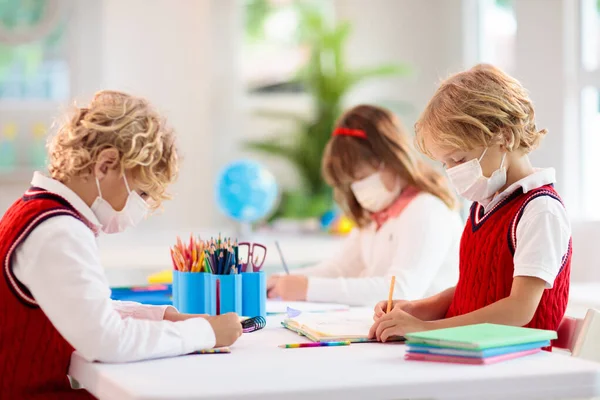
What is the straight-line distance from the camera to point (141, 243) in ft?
14.1

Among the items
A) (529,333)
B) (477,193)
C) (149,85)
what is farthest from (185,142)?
(529,333)

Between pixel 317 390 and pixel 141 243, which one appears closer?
pixel 317 390

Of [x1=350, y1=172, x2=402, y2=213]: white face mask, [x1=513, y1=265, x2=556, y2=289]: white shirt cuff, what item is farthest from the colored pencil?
[x1=350, y1=172, x2=402, y2=213]: white face mask

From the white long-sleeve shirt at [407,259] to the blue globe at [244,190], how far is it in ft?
4.84

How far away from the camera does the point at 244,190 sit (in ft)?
14.0

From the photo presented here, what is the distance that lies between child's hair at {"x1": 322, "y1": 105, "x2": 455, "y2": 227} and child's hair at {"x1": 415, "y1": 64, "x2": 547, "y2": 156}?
0.83 meters

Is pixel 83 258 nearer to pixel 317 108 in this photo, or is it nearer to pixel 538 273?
pixel 538 273

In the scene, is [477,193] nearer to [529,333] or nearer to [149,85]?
[529,333]

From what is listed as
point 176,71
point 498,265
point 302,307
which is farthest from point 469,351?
point 176,71

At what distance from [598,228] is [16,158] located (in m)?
3.02

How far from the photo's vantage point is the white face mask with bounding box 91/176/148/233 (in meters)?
1.62

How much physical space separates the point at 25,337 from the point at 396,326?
669 mm

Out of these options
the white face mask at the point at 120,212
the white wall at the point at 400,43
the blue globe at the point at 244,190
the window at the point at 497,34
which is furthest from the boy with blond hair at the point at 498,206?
the white wall at the point at 400,43

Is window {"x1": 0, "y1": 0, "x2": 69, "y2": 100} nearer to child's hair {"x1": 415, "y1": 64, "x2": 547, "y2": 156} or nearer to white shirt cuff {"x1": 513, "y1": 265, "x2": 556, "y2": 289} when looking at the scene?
child's hair {"x1": 415, "y1": 64, "x2": 547, "y2": 156}
